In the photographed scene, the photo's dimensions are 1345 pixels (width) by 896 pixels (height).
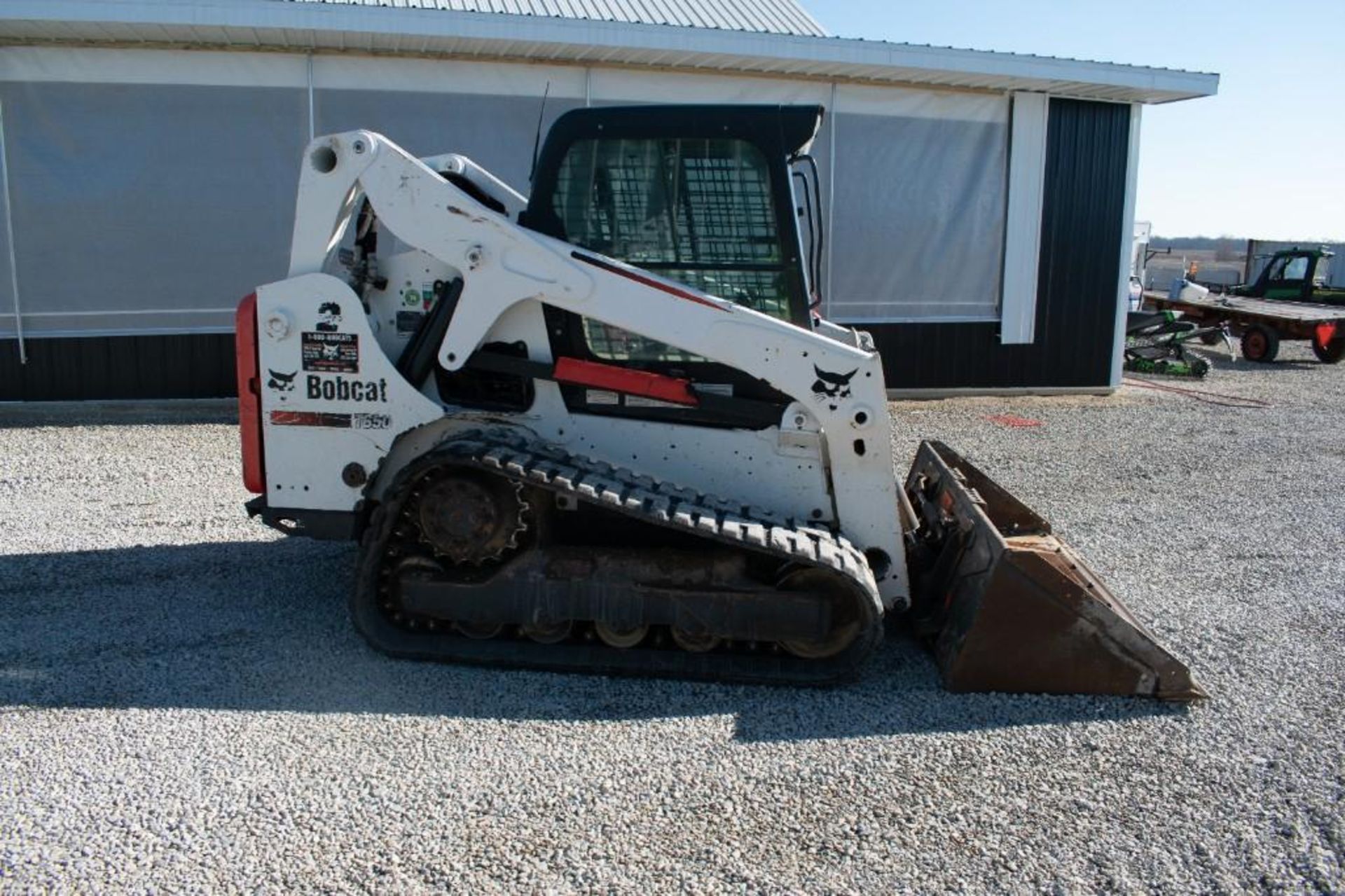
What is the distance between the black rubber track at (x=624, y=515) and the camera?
430cm

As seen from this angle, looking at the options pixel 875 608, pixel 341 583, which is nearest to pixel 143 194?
pixel 341 583

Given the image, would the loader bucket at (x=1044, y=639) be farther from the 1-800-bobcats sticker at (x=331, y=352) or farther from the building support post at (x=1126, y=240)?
the building support post at (x=1126, y=240)

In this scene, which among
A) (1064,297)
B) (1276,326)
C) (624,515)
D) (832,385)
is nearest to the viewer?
(624,515)

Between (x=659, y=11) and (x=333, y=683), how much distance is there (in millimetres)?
10412

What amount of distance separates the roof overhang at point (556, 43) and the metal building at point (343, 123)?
24 millimetres

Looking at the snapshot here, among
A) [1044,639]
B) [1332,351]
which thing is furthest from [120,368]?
[1332,351]

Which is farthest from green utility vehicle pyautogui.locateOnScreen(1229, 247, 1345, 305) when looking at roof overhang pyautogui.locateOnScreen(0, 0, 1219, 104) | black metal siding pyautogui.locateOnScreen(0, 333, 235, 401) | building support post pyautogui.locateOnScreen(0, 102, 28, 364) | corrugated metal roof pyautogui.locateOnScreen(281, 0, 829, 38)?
building support post pyautogui.locateOnScreen(0, 102, 28, 364)

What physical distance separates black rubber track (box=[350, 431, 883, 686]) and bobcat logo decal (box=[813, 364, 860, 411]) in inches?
22.6

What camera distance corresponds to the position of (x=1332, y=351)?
64.1ft

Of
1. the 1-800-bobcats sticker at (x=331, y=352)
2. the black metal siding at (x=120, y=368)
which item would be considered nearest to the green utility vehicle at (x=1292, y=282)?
the black metal siding at (x=120, y=368)

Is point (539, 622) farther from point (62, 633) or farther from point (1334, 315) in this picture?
point (1334, 315)

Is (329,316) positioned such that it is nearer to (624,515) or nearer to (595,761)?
(624,515)

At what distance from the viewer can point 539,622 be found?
4484 mm

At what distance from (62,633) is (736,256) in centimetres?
352
